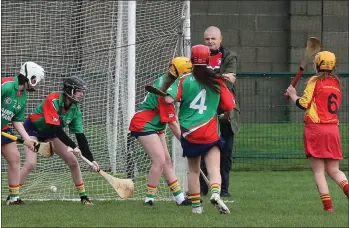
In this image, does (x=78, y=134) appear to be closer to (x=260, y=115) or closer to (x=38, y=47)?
(x=38, y=47)

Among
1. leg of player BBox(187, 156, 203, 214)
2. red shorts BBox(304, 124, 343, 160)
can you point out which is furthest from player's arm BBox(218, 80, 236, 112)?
red shorts BBox(304, 124, 343, 160)

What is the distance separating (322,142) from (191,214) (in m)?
1.58

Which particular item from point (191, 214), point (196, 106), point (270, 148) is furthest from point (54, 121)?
point (270, 148)

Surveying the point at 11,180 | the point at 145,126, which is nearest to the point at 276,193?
the point at 145,126

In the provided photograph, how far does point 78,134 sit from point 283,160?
6508 mm

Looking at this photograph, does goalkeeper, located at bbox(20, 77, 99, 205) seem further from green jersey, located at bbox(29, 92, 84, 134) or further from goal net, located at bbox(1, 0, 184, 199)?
goal net, located at bbox(1, 0, 184, 199)

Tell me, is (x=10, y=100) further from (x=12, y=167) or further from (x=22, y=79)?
(x=12, y=167)

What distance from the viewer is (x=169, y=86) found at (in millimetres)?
10156

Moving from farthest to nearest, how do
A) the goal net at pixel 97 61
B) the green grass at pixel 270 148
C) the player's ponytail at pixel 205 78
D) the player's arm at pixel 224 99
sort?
1. the green grass at pixel 270 148
2. the goal net at pixel 97 61
3. the player's arm at pixel 224 99
4. the player's ponytail at pixel 205 78

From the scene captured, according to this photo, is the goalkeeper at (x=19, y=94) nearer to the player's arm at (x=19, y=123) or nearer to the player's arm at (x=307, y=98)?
the player's arm at (x=19, y=123)

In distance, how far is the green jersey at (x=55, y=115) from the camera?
10.4 meters

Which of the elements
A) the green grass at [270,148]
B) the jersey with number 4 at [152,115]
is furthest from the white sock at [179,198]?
the green grass at [270,148]

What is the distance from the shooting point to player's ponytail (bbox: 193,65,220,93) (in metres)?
9.41

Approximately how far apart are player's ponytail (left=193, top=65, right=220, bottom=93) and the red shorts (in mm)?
1306
